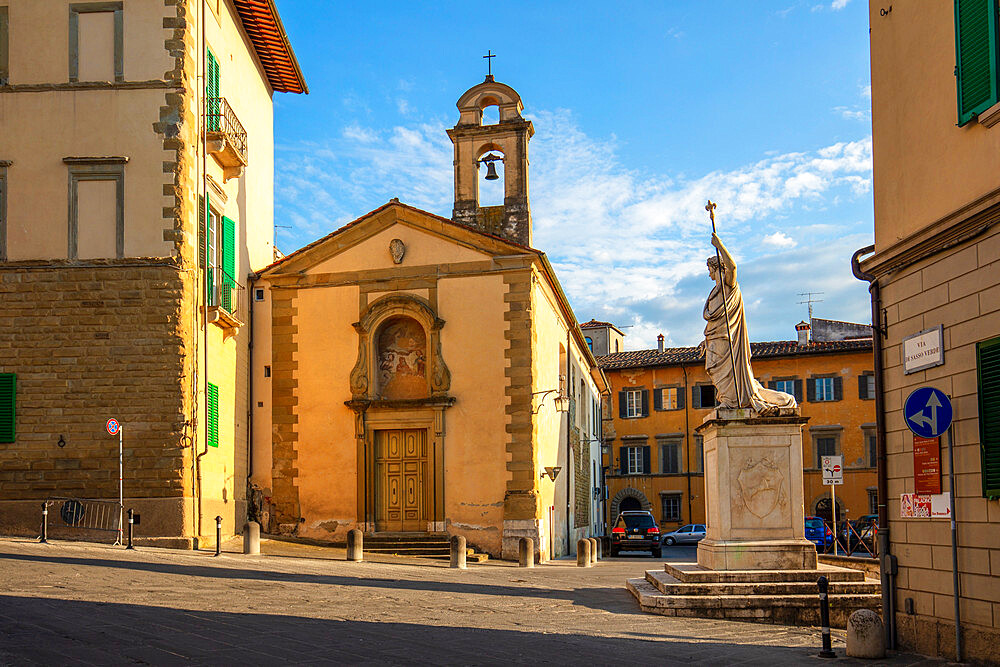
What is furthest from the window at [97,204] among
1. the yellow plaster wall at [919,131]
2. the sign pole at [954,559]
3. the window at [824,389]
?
the window at [824,389]

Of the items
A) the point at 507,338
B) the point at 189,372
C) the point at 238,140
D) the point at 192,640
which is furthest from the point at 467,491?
the point at 192,640

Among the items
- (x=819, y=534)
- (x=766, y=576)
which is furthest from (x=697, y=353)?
(x=766, y=576)

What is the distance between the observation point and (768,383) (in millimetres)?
53562

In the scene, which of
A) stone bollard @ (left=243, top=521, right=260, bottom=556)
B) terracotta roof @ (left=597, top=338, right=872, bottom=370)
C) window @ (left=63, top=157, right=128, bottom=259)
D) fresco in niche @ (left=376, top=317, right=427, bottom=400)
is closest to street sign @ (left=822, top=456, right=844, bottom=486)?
fresco in niche @ (left=376, top=317, right=427, bottom=400)

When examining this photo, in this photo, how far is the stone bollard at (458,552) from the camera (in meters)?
20.5

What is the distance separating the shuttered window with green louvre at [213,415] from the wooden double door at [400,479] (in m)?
4.34

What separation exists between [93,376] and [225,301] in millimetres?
3602

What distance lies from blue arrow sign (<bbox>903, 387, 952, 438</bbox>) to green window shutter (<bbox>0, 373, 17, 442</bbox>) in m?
16.5

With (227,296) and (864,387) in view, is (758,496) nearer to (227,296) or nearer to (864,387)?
(227,296)

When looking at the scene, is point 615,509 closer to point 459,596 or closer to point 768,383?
point 768,383

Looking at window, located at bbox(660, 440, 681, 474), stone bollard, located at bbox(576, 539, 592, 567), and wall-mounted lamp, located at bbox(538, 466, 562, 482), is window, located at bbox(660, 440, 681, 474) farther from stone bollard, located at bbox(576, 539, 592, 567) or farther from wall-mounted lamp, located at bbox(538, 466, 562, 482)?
stone bollard, located at bbox(576, 539, 592, 567)

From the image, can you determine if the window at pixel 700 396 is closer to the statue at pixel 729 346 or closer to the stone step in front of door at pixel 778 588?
the statue at pixel 729 346

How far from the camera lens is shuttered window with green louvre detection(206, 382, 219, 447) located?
2131cm

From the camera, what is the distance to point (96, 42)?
65.9 feet
